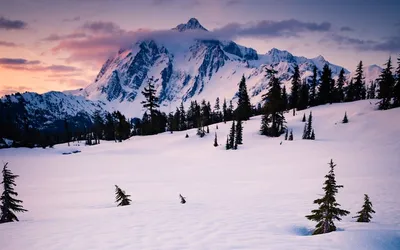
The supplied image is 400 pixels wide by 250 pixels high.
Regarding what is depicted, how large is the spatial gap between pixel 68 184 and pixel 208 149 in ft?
85.6

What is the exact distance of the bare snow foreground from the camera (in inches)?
306

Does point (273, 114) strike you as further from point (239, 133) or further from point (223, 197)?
point (223, 197)

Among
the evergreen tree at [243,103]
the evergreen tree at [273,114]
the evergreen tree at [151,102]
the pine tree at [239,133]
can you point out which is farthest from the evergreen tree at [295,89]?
the evergreen tree at [151,102]

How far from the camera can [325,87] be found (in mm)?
67250

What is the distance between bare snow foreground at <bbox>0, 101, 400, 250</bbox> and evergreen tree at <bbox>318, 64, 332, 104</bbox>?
888 inches

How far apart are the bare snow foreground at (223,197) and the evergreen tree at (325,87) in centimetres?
2255

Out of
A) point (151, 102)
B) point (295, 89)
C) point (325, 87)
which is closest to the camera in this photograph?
point (151, 102)

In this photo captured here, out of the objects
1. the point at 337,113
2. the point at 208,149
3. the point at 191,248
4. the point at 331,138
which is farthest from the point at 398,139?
the point at 191,248

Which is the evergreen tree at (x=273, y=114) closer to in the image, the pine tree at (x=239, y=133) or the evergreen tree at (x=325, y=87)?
the pine tree at (x=239, y=133)

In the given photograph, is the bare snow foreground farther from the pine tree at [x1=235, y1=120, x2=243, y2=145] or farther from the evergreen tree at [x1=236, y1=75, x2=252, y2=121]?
the evergreen tree at [x1=236, y1=75, x2=252, y2=121]

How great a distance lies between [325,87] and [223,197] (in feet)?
207

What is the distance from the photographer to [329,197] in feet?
27.8

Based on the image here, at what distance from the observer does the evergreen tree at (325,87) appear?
218 feet

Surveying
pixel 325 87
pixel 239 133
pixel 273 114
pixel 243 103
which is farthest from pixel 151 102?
pixel 325 87
